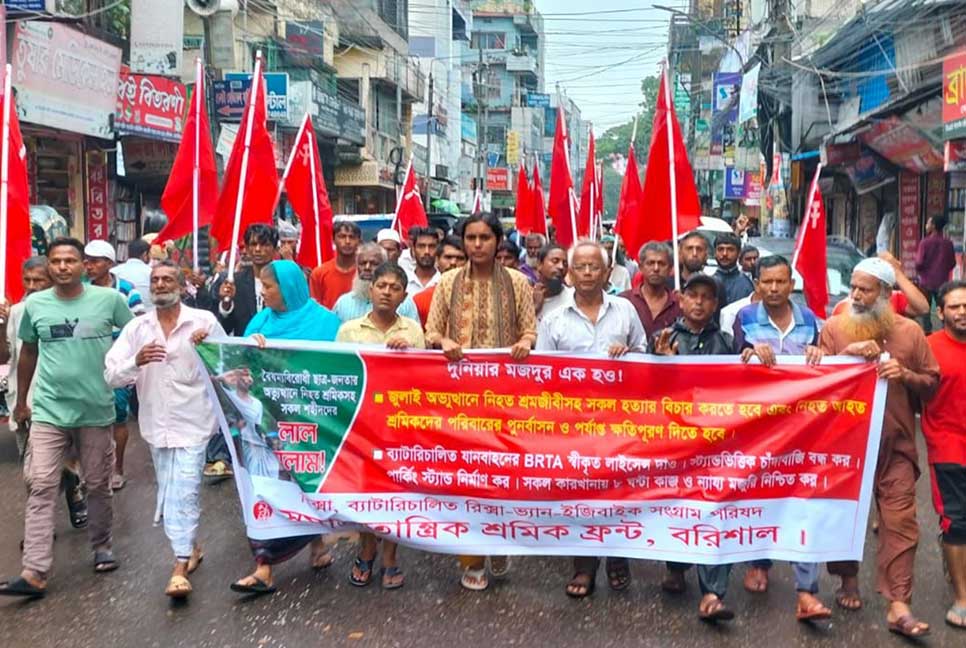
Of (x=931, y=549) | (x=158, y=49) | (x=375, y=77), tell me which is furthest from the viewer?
(x=375, y=77)

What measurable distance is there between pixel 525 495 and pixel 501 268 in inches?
44.0

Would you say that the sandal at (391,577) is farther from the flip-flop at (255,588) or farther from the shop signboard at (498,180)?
the shop signboard at (498,180)

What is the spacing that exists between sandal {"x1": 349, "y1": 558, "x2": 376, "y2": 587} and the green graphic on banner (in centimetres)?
61

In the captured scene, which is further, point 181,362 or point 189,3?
point 189,3

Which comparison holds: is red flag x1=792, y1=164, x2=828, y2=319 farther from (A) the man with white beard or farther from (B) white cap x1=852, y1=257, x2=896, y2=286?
(A) the man with white beard

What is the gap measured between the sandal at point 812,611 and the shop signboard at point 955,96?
9818 millimetres

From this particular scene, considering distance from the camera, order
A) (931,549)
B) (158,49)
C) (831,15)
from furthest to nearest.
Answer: (831,15)
(158,49)
(931,549)

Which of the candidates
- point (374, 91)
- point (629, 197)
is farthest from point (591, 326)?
point (374, 91)

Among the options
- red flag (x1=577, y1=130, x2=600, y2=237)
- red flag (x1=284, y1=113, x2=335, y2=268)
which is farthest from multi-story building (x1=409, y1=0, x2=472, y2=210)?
red flag (x1=284, y1=113, x2=335, y2=268)

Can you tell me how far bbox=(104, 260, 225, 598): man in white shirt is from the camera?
527 centimetres

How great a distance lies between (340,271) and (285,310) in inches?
107

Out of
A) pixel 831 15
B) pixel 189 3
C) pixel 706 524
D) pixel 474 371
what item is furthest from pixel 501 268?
pixel 831 15

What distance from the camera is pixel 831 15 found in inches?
891

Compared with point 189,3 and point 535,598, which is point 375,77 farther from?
point 535,598
